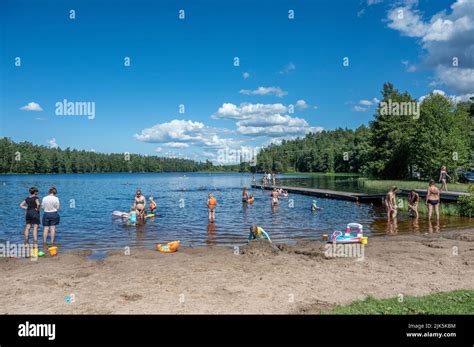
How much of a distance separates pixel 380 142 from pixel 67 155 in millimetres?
165083

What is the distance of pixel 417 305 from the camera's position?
7.38 meters

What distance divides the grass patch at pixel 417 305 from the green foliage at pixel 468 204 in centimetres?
1789

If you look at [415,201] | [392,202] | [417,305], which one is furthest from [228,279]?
[415,201]

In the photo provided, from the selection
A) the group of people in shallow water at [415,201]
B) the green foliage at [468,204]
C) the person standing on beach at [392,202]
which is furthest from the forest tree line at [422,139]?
the person standing on beach at [392,202]

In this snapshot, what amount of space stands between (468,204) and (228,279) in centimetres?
2016

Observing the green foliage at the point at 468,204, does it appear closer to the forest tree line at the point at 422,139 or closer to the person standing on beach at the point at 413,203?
the person standing on beach at the point at 413,203

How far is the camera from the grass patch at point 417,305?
7.05 metres

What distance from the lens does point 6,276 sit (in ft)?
33.4

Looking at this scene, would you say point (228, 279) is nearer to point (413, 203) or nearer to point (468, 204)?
point (413, 203)

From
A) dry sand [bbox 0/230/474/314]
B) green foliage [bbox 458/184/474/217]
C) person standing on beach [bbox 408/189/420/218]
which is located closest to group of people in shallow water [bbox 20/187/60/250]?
dry sand [bbox 0/230/474/314]

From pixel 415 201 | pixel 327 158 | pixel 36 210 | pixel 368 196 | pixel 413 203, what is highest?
pixel 327 158

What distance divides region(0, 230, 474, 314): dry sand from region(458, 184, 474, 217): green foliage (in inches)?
430
